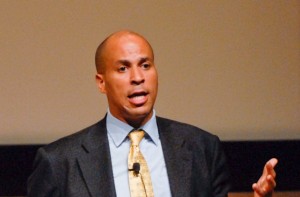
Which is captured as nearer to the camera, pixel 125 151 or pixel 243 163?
pixel 125 151

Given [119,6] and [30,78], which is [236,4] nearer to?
[119,6]

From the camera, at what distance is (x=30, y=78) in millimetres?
3303

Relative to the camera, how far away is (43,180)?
2.21 m

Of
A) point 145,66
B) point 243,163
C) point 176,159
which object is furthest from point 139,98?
point 243,163

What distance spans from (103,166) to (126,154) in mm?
82

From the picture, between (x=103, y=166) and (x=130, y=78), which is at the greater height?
(x=130, y=78)

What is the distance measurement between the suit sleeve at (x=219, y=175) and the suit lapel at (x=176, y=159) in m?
0.10

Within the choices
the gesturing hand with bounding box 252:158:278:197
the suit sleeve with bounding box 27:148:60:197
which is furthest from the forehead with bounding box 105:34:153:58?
the gesturing hand with bounding box 252:158:278:197

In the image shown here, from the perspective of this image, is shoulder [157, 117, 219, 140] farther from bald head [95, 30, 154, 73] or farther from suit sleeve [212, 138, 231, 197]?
bald head [95, 30, 154, 73]

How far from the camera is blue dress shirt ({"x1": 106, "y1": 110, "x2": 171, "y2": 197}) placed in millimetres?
2197

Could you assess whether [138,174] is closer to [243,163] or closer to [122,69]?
[122,69]

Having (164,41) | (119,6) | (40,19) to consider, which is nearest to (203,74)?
(164,41)

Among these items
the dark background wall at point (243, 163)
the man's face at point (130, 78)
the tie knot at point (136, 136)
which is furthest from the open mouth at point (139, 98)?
the dark background wall at point (243, 163)

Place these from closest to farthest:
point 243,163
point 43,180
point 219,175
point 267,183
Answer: point 267,183
point 43,180
point 219,175
point 243,163
